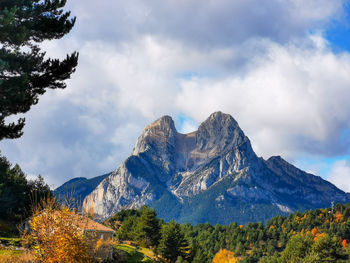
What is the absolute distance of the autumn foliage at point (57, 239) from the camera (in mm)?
19562

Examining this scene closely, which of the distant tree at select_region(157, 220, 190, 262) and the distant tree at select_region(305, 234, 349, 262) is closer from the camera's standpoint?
the distant tree at select_region(305, 234, 349, 262)

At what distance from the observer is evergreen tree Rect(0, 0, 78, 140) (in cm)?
2122

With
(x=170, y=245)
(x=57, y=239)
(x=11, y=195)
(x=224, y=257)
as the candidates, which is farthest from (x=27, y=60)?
(x=224, y=257)

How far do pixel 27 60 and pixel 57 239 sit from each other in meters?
11.3

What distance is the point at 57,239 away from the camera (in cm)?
1991

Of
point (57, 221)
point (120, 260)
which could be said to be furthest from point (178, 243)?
point (57, 221)

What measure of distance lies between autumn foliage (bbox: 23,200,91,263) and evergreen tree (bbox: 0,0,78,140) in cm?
687

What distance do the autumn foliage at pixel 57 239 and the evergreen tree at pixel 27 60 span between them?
6.87 meters

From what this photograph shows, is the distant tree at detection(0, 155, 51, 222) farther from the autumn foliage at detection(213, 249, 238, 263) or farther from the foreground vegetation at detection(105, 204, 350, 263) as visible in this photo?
the autumn foliage at detection(213, 249, 238, 263)

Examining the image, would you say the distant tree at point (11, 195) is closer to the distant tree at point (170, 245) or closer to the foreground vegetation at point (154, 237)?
the foreground vegetation at point (154, 237)

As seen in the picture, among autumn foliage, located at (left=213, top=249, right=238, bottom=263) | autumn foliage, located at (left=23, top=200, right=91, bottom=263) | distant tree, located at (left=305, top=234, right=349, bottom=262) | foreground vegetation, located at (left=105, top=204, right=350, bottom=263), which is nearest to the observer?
autumn foliage, located at (left=23, top=200, right=91, bottom=263)

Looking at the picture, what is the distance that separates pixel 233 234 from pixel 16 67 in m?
157

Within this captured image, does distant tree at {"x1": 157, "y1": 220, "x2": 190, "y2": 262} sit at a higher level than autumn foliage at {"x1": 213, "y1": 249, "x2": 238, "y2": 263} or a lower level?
lower

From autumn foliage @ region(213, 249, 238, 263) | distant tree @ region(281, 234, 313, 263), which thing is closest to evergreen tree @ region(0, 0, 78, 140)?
distant tree @ region(281, 234, 313, 263)
